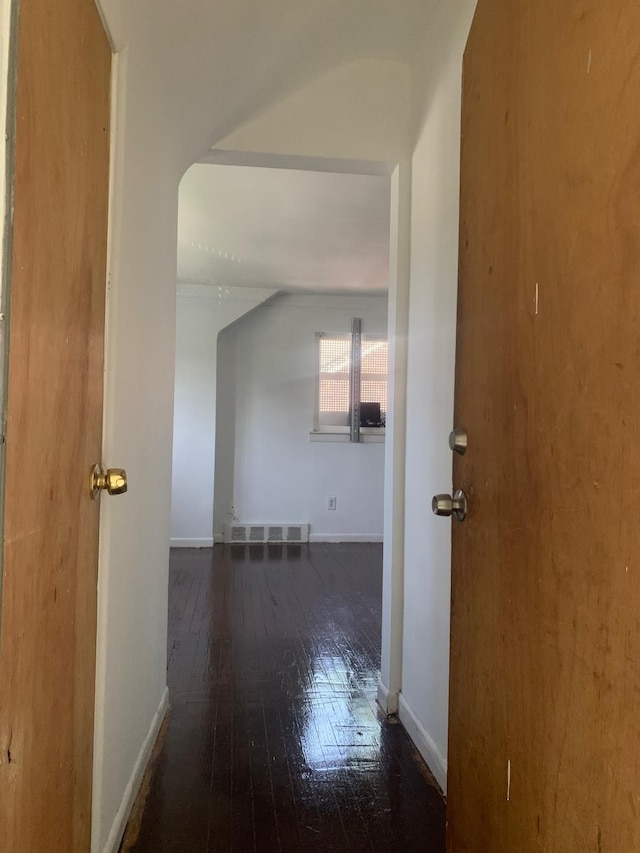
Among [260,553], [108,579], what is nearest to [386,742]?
[108,579]

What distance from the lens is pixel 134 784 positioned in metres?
1.55

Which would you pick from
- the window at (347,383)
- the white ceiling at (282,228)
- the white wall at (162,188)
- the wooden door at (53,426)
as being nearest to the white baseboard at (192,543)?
the window at (347,383)

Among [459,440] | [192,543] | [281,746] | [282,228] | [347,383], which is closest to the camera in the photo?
[459,440]

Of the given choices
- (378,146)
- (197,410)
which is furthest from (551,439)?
(197,410)

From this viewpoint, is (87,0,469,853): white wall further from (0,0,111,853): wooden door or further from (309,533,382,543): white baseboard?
(309,533,382,543): white baseboard

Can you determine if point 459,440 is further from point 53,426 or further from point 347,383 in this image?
point 347,383

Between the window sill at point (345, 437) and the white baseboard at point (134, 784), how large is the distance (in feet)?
11.8

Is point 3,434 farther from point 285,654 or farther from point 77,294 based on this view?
point 285,654

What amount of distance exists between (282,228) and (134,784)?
115 inches

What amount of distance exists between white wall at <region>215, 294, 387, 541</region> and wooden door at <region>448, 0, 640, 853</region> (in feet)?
14.4

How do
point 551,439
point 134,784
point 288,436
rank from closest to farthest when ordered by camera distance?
point 551,439
point 134,784
point 288,436

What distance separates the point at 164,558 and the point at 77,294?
1.30m

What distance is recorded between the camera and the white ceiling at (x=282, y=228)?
112 inches

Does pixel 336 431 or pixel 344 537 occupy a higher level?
pixel 336 431
